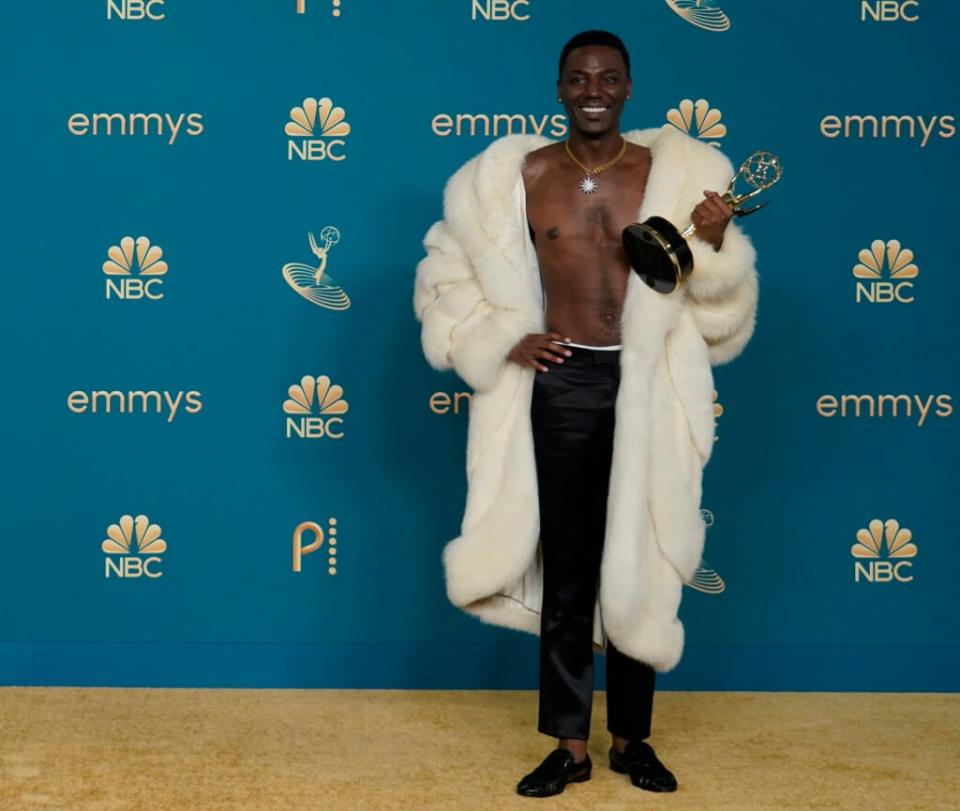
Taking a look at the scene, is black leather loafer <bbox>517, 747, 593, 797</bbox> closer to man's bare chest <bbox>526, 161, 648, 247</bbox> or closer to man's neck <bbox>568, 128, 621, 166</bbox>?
man's bare chest <bbox>526, 161, 648, 247</bbox>

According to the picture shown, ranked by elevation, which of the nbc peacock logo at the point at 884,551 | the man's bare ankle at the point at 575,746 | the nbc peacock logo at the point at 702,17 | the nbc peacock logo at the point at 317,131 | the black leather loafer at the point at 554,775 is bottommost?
the black leather loafer at the point at 554,775

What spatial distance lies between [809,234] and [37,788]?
259 cm

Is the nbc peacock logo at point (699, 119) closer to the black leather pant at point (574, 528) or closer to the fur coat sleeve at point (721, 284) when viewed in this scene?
the fur coat sleeve at point (721, 284)

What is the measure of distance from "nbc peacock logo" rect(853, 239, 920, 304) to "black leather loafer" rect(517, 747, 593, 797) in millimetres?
1650

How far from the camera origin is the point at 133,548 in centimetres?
421

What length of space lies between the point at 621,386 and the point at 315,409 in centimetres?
123

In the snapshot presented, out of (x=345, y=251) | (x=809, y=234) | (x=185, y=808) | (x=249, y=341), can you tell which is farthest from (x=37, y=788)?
(x=809, y=234)

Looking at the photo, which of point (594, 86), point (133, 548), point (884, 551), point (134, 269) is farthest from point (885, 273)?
point (133, 548)

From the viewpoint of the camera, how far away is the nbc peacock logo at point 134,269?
163 inches

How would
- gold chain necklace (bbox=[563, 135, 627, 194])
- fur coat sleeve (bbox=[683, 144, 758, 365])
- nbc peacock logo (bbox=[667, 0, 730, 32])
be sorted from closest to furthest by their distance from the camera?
1. fur coat sleeve (bbox=[683, 144, 758, 365])
2. gold chain necklace (bbox=[563, 135, 627, 194])
3. nbc peacock logo (bbox=[667, 0, 730, 32])

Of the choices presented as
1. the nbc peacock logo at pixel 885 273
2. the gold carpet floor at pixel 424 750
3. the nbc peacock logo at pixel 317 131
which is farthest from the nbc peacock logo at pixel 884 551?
→ the nbc peacock logo at pixel 317 131

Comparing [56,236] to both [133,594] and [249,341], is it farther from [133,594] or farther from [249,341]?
[133,594]

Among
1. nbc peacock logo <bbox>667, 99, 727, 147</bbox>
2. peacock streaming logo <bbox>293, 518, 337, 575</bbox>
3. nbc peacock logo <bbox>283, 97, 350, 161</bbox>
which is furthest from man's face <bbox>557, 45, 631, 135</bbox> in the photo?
peacock streaming logo <bbox>293, 518, 337, 575</bbox>

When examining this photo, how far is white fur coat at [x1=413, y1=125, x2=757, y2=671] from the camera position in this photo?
10.7 ft
